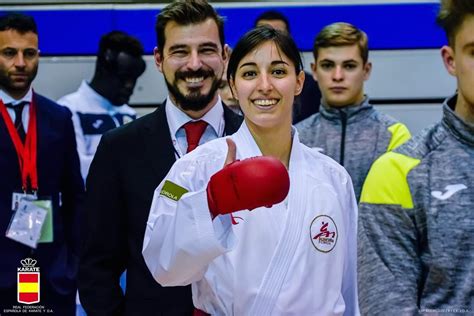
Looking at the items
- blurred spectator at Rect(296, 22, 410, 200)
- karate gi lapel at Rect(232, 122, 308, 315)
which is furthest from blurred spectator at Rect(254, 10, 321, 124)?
karate gi lapel at Rect(232, 122, 308, 315)

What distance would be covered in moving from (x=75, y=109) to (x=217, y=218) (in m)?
4.21

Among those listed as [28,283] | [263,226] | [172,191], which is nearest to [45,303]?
[28,283]

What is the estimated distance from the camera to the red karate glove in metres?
2.99

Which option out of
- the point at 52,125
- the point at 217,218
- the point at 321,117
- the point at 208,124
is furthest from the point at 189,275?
the point at 52,125

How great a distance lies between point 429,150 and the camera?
2.72 m

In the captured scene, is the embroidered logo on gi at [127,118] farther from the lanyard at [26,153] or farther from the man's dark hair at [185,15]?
the man's dark hair at [185,15]

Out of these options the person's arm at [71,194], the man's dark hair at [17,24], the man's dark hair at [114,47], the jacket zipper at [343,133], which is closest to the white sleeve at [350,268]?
the jacket zipper at [343,133]

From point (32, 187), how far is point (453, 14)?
3.49 meters

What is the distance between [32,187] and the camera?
5.76 metres

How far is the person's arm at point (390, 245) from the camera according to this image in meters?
2.62

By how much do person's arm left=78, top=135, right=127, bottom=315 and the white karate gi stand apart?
2.00 ft

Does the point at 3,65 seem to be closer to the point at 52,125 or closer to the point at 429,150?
the point at 52,125

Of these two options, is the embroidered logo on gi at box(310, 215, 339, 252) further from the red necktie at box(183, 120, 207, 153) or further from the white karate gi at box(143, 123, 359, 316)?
the red necktie at box(183, 120, 207, 153)

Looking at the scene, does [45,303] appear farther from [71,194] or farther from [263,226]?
[263,226]
